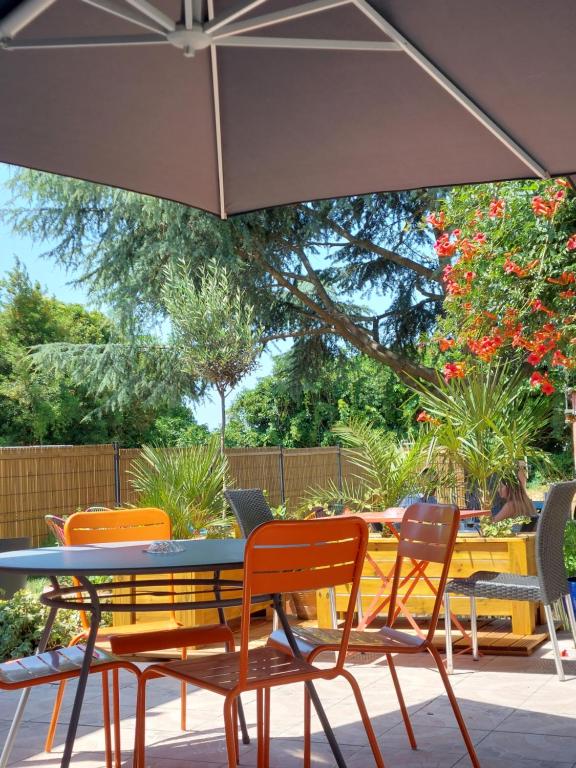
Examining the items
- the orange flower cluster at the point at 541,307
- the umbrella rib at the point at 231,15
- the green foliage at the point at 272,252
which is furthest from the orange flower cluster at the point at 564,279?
the green foliage at the point at 272,252

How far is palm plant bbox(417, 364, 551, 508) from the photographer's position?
5918mm

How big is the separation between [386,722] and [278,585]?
1495 mm

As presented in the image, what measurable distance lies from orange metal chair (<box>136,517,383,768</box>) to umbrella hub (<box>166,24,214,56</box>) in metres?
1.47

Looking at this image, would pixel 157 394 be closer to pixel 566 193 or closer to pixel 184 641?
pixel 566 193

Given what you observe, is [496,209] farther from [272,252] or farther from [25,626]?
[272,252]

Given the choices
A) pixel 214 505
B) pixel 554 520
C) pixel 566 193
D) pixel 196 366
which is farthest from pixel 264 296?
pixel 554 520

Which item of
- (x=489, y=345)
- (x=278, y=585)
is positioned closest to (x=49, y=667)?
(x=278, y=585)

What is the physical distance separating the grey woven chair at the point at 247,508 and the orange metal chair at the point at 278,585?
2.35 metres

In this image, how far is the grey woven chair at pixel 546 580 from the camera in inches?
171

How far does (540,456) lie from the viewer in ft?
19.9

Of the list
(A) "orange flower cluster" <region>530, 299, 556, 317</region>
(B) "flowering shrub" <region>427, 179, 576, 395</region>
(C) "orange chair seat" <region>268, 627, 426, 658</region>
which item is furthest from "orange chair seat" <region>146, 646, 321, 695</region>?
(A) "orange flower cluster" <region>530, 299, 556, 317</region>

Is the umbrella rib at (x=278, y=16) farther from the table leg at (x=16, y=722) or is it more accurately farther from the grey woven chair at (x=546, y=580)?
the grey woven chair at (x=546, y=580)

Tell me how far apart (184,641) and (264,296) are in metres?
12.3

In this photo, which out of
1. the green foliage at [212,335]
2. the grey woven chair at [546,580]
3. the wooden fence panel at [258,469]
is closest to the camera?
the grey woven chair at [546,580]
